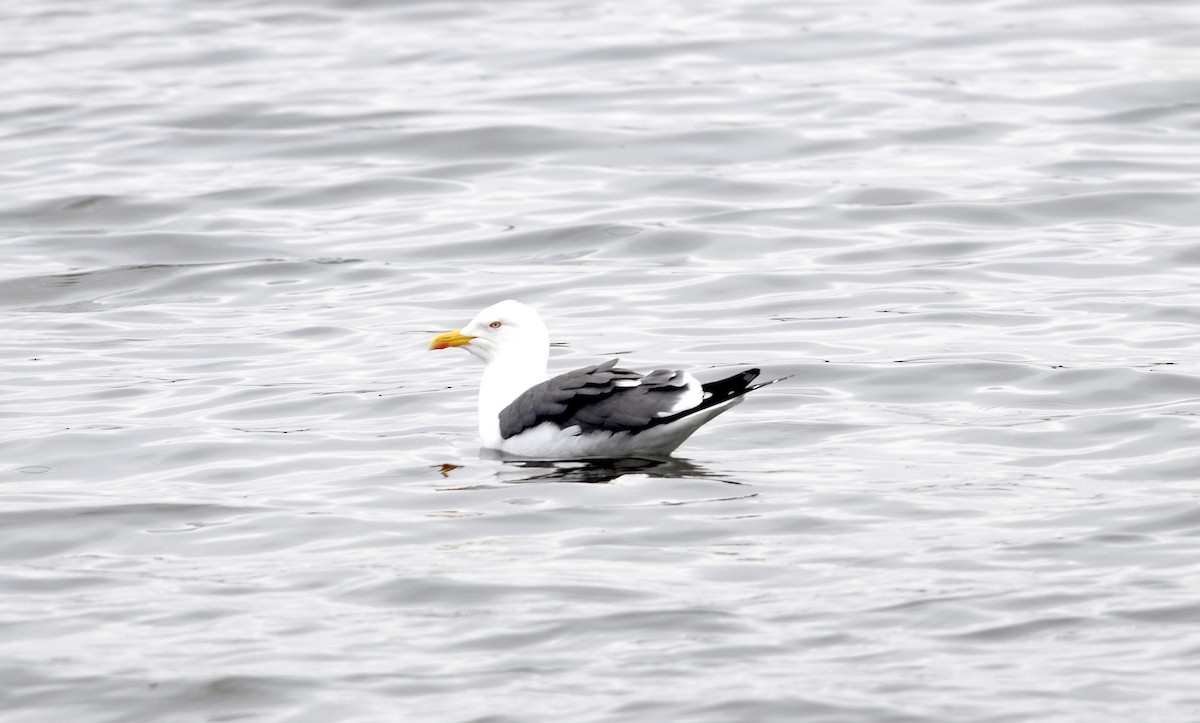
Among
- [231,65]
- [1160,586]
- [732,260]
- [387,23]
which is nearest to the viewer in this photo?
[1160,586]

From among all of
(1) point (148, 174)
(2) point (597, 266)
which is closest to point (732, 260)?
(2) point (597, 266)

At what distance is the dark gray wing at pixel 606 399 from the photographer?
993 cm

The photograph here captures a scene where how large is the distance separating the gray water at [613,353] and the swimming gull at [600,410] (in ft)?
0.56

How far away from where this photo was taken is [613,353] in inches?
498

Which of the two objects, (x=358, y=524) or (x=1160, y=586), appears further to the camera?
(x=358, y=524)

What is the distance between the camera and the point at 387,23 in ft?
84.4

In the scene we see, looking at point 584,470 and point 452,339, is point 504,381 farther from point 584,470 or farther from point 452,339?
point 584,470

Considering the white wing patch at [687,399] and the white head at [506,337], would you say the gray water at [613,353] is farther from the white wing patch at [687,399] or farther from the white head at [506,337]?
the white head at [506,337]

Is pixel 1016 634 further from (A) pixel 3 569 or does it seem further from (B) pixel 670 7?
(B) pixel 670 7

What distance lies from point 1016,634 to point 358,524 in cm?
332

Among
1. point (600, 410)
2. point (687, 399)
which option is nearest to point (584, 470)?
point (600, 410)

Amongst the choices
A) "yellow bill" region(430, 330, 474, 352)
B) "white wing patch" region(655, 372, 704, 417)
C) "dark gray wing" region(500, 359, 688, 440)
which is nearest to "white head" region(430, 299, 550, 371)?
"yellow bill" region(430, 330, 474, 352)

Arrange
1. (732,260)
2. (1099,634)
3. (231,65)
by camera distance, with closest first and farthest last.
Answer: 1. (1099,634)
2. (732,260)
3. (231,65)

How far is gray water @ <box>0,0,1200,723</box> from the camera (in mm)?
7328
